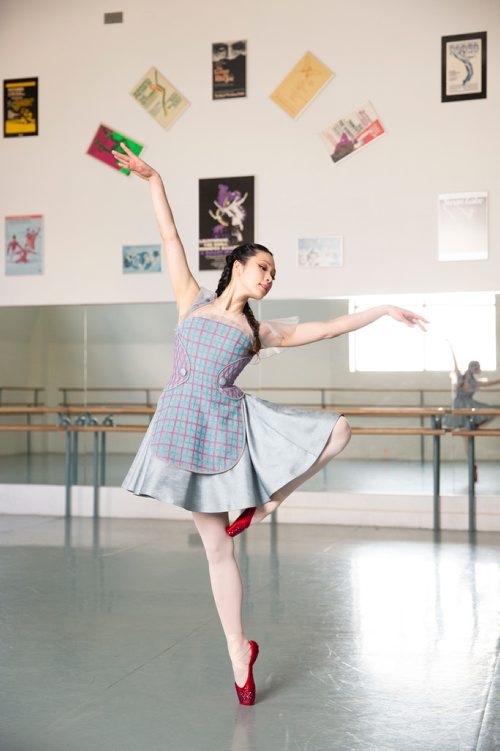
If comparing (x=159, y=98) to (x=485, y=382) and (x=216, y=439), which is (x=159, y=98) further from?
(x=216, y=439)

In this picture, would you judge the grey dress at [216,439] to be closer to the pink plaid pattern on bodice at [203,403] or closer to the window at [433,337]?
the pink plaid pattern on bodice at [203,403]

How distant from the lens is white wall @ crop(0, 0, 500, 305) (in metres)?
6.19

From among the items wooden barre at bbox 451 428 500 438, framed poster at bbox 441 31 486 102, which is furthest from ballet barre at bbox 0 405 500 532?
framed poster at bbox 441 31 486 102

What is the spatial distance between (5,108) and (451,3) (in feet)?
11.2

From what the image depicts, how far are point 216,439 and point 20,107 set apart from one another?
5277 mm

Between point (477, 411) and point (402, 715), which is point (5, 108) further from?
point (402, 715)

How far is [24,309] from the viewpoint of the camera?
706 centimetres

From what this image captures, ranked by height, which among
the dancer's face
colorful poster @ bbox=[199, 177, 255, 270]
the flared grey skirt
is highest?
colorful poster @ bbox=[199, 177, 255, 270]

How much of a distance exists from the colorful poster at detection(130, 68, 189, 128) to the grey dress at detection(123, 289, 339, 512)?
4.38m

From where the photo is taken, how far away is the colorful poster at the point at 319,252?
6379 millimetres

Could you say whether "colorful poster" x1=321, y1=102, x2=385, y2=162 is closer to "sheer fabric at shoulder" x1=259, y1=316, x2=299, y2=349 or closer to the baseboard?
the baseboard

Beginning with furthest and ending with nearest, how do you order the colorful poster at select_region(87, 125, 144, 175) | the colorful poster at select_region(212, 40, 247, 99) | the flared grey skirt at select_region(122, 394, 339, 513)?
the colorful poster at select_region(87, 125, 144, 175), the colorful poster at select_region(212, 40, 247, 99), the flared grey skirt at select_region(122, 394, 339, 513)

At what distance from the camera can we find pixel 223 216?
6.59 meters

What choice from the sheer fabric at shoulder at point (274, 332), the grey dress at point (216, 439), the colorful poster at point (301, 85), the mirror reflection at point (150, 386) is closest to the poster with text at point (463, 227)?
the mirror reflection at point (150, 386)
